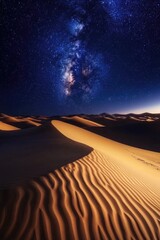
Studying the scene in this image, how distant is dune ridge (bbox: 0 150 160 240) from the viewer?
138 inches

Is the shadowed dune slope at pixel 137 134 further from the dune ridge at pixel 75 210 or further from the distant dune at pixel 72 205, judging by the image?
the dune ridge at pixel 75 210

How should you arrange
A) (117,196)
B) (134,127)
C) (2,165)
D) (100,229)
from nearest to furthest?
(100,229) → (117,196) → (2,165) → (134,127)

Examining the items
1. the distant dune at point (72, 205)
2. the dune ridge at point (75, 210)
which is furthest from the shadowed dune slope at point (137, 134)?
the dune ridge at point (75, 210)

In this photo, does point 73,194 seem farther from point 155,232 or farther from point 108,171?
point 108,171

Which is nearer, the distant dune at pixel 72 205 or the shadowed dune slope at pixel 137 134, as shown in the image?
the distant dune at pixel 72 205

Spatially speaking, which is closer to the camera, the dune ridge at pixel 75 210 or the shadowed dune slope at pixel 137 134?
the dune ridge at pixel 75 210

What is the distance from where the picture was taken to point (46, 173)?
520cm

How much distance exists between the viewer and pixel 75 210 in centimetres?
398

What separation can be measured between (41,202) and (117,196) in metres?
1.66

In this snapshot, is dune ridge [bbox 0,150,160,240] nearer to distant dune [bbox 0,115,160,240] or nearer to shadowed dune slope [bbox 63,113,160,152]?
distant dune [bbox 0,115,160,240]

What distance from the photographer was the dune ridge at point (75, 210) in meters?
3.51

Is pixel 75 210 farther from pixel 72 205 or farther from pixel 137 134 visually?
pixel 137 134

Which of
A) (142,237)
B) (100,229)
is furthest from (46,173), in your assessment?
(142,237)

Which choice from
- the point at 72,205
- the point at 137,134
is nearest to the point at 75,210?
the point at 72,205
